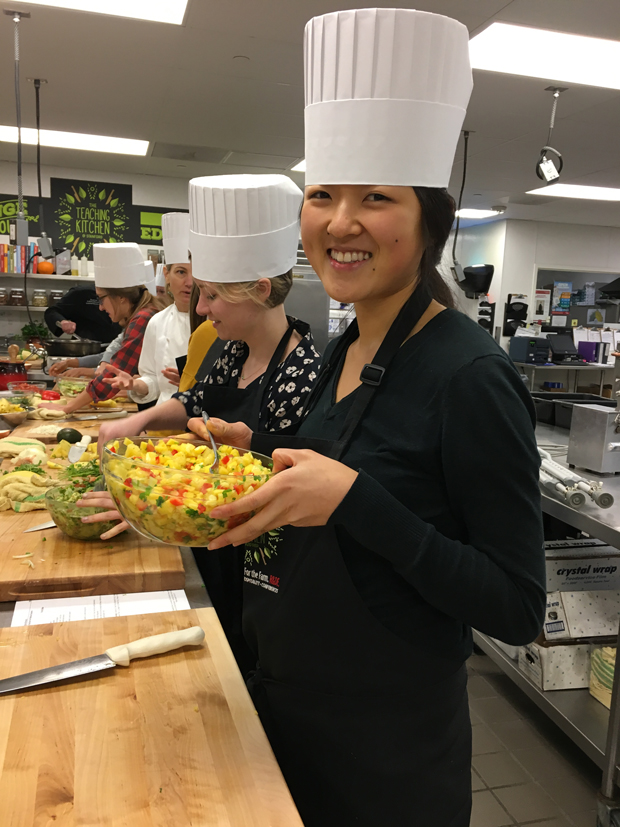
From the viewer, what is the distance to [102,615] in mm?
1239

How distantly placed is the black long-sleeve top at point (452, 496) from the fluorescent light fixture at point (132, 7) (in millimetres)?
3710

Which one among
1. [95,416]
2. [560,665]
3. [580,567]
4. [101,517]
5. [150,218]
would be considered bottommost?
[560,665]

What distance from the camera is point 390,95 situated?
3.61 feet

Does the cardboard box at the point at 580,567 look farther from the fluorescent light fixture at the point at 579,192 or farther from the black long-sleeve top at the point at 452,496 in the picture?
the fluorescent light fixture at the point at 579,192

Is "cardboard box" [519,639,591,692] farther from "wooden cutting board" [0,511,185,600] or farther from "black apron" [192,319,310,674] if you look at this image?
"wooden cutting board" [0,511,185,600]

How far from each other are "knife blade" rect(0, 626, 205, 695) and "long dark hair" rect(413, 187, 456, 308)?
0.72 metres

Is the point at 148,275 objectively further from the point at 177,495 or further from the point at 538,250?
the point at 538,250

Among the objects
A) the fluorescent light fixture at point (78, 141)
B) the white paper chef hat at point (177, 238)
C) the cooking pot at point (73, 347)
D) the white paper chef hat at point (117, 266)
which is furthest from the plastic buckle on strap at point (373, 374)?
the fluorescent light fixture at point (78, 141)

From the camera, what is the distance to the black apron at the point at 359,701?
1015 mm

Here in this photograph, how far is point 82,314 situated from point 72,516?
20.3 ft

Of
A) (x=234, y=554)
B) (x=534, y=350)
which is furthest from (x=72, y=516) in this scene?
(x=534, y=350)

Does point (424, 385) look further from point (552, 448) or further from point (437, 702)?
point (552, 448)

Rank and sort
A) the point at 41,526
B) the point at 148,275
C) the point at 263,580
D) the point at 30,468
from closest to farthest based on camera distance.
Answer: the point at 263,580 < the point at 41,526 < the point at 30,468 < the point at 148,275

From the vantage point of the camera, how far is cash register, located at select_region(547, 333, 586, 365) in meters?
10.2
